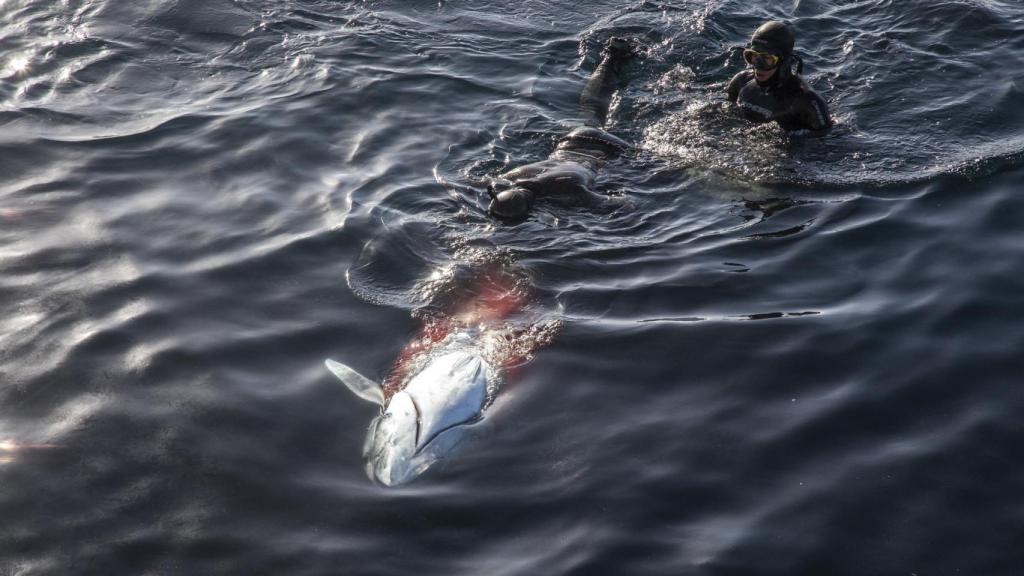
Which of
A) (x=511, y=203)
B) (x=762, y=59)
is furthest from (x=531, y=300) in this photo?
(x=762, y=59)

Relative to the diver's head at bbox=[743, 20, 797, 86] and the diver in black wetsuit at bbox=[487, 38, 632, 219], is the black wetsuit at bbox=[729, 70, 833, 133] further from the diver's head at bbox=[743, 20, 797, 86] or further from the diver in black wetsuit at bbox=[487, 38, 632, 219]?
the diver in black wetsuit at bbox=[487, 38, 632, 219]

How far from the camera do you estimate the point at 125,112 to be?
8.39 metres

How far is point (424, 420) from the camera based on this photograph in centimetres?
468

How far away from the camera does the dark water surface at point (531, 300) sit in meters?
4.32

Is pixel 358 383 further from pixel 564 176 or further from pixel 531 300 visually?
pixel 564 176

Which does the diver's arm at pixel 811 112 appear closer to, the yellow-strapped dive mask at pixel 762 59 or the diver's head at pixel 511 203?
the yellow-strapped dive mask at pixel 762 59

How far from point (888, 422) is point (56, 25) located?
350 inches

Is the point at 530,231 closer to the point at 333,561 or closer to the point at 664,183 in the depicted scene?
the point at 664,183

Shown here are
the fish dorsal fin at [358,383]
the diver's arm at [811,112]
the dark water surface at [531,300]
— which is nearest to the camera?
the dark water surface at [531,300]

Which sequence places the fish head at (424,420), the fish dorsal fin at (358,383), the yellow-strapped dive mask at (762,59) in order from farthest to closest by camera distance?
the yellow-strapped dive mask at (762,59), the fish dorsal fin at (358,383), the fish head at (424,420)

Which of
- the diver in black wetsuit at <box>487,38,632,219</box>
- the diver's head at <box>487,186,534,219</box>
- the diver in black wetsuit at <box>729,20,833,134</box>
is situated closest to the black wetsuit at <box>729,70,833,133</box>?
the diver in black wetsuit at <box>729,20,833,134</box>

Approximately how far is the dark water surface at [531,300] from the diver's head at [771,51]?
53 centimetres

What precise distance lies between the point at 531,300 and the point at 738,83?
3827mm

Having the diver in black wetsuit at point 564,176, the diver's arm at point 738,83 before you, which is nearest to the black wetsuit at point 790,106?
the diver's arm at point 738,83
